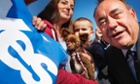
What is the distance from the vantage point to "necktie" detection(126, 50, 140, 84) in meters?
0.83

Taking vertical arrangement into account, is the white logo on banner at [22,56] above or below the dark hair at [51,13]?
above

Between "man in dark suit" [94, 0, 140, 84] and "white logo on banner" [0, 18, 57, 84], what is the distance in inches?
12.0

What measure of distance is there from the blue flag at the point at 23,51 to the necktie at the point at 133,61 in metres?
0.29

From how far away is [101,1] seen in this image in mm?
953

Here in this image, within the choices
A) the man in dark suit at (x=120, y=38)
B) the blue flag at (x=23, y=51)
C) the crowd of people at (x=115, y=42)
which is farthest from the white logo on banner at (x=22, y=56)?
the man in dark suit at (x=120, y=38)

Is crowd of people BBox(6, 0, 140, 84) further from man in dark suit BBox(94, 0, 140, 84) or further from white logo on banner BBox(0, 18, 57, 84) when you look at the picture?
white logo on banner BBox(0, 18, 57, 84)

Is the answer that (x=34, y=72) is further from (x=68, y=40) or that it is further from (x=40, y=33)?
(x=68, y=40)

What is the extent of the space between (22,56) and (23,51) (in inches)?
0.5

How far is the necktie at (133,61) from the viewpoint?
32.7 inches

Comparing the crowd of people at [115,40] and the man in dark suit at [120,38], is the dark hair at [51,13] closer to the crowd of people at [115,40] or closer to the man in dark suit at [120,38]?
the crowd of people at [115,40]

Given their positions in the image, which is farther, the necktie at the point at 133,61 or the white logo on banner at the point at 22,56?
the necktie at the point at 133,61

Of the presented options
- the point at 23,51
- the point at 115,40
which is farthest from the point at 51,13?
the point at 23,51

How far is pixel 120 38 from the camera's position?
0.83 metres

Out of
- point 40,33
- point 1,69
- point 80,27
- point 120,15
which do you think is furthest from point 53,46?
point 80,27
